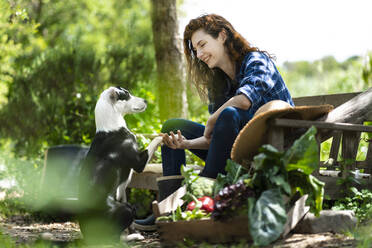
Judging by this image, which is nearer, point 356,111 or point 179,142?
point 356,111

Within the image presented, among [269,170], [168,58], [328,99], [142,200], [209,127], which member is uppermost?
[168,58]

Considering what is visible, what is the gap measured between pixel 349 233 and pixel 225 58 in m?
1.79

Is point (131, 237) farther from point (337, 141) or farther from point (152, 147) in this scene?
point (337, 141)

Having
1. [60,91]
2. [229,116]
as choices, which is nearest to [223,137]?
[229,116]

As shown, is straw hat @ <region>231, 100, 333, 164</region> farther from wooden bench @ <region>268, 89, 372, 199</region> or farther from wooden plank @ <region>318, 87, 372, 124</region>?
wooden plank @ <region>318, 87, 372, 124</region>

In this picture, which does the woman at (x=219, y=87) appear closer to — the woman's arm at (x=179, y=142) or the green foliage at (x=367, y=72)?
the woman's arm at (x=179, y=142)

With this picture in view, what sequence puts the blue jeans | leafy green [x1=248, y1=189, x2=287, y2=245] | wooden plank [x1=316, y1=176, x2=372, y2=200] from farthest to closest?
wooden plank [x1=316, y1=176, x2=372, y2=200], the blue jeans, leafy green [x1=248, y1=189, x2=287, y2=245]

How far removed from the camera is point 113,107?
3164 millimetres

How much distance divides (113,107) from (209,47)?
1024 mm

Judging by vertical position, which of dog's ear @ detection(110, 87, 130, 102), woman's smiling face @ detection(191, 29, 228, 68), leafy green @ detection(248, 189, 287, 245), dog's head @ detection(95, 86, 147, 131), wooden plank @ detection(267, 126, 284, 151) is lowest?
leafy green @ detection(248, 189, 287, 245)

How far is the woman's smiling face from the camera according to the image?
3.59m

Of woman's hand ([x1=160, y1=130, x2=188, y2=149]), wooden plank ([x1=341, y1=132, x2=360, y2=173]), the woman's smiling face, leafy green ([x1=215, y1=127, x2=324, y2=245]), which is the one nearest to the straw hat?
leafy green ([x1=215, y1=127, x2=324, y2=245])

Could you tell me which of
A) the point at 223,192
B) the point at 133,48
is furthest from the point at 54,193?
the point at 133,48

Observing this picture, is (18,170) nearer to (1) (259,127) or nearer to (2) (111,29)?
(1) (259,127)
